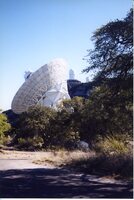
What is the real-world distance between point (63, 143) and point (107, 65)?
28.5 metres

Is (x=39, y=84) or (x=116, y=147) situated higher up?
(x=39, y=84)

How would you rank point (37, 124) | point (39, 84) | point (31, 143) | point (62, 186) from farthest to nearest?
point (37, 124) < point (31, 143) < point (39, 84) < point (62, 186)

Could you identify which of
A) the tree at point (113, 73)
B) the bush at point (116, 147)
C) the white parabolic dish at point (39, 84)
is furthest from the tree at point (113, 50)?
the white parabolic dish at point (39, 84)

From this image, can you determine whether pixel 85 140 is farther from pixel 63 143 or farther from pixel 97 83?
pixel 97 83

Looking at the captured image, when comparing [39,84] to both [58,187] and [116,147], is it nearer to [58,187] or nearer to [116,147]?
[116,147]

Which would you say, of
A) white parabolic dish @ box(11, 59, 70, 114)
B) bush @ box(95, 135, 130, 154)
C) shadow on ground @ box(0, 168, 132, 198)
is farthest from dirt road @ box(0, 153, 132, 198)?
white parabolic dish @ box(11, 59, 70, 114)

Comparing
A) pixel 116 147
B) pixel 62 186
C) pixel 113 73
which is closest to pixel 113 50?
pixel 113 73

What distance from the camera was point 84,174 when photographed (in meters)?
16.7

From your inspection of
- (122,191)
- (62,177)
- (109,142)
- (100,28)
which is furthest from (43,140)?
(122,191)

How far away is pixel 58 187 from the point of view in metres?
12.8

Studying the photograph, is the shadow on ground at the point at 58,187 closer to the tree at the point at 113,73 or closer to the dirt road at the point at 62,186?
the dirt road at the point at 62,186

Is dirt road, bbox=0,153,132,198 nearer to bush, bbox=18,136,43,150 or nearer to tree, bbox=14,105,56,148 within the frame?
bush, bbox=18,136,43,150

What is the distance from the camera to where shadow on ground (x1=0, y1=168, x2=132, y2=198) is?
1116 cm

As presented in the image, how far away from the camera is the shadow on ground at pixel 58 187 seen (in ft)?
36.6
